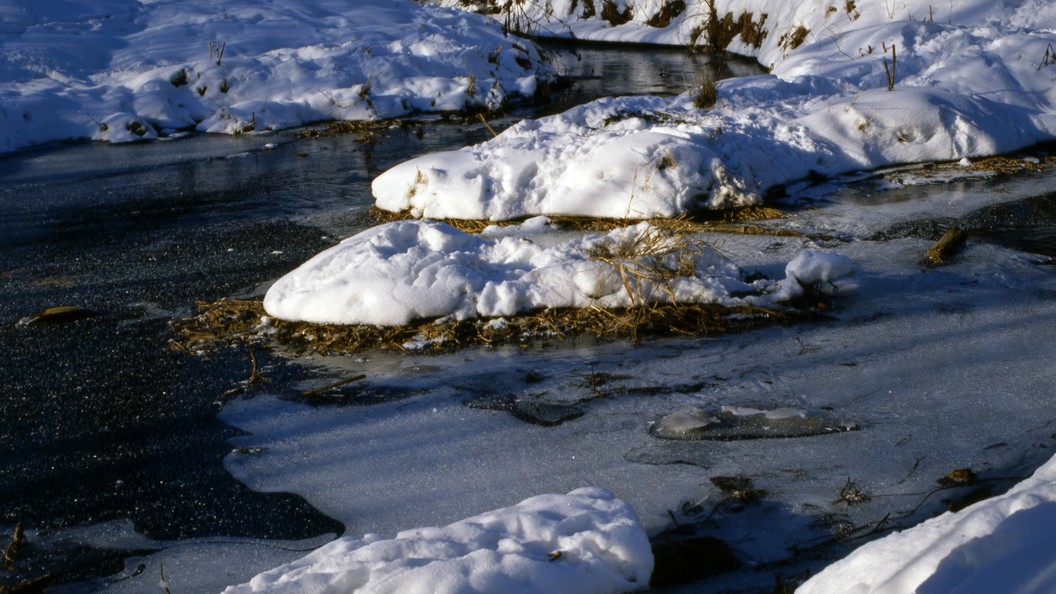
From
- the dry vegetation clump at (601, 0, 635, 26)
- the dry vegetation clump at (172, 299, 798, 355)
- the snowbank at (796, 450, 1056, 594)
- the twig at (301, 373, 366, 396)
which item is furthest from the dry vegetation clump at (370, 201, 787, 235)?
the dry vegetation clump at (601, 0, 635, 26)

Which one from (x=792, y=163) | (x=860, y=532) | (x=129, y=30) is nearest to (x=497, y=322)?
(x=860, y=532)

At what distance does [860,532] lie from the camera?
325 centimetres

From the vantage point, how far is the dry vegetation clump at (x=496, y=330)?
5.11m

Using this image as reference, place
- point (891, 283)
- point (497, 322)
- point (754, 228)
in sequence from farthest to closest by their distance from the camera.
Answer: point (754, 228) → point (891, 283) → point (497, 322)

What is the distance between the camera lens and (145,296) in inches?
242

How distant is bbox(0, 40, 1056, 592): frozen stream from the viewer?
3.42 meters

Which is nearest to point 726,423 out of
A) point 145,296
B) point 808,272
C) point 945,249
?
point 808,272

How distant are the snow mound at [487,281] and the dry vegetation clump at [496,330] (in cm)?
6

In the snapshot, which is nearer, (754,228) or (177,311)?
(177,311)

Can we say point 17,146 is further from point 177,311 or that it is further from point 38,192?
point 177,311

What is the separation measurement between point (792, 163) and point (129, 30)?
13743mm

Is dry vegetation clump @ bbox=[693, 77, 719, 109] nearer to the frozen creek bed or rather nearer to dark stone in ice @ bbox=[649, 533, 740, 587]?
the frozen creek bed

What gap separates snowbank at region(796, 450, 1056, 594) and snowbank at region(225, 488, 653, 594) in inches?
22.9

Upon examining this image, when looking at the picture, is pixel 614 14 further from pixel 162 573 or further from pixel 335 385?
pixel 162 573
